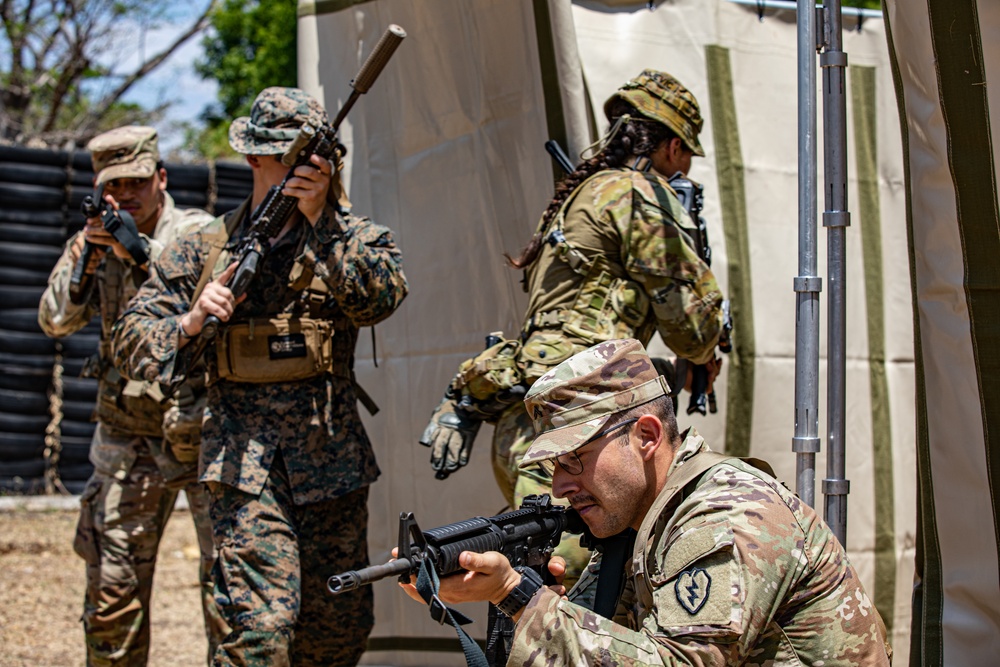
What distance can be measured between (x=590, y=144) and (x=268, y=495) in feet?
5.09

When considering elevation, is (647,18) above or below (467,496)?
above

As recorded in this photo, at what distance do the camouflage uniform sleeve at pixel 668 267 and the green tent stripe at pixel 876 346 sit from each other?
141cm

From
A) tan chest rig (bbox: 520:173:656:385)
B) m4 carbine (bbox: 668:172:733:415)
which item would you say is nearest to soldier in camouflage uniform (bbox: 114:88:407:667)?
tan chest rig (bbox: 520:173:656:385)

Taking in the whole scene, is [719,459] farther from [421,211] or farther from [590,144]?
[421,211]

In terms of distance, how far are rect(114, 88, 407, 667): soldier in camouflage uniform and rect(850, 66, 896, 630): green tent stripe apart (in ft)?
6.21

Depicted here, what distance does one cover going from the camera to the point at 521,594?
2096 millimetres

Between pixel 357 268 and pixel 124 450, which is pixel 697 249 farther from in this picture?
pixel 124 450

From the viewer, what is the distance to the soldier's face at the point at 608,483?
225 centimetres

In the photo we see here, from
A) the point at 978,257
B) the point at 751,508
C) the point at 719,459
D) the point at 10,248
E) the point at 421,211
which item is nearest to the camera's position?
the point at 751,508

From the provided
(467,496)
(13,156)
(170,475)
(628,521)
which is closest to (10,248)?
(13,156)

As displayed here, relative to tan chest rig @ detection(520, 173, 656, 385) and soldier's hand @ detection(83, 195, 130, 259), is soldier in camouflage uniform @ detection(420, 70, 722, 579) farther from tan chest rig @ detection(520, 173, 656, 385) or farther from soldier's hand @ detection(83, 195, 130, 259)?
soldier's hand @ detection(83, 195, 130, 259)

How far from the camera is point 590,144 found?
3.82 metres

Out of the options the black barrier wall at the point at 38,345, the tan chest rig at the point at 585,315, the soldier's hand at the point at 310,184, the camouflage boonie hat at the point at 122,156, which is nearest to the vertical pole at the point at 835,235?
the tan chest rig at the point at 585,315

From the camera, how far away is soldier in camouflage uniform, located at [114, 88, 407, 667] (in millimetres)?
3674
